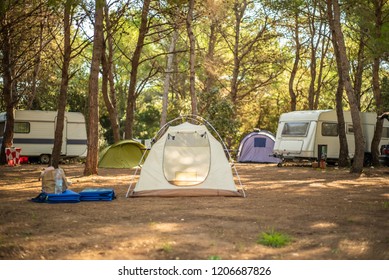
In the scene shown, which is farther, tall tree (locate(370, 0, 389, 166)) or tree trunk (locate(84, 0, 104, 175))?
tall tree (locate(370, 0, 389, 166))

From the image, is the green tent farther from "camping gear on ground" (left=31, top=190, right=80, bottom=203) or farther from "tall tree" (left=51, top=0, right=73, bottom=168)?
"camping gear on ground" (left=31, top=190, right=80, bottom=203)

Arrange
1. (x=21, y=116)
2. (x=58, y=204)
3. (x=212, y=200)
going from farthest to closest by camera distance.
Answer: (x=21, y=116) < (x=212, y=200) < (x=58, y=204)

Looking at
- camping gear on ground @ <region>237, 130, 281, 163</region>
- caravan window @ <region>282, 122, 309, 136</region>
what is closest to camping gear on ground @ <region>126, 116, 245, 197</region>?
caravan window @ <region>282, 122, 309, 136</region>

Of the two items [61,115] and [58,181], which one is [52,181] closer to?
[58,181]

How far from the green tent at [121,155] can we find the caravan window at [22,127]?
479 cm

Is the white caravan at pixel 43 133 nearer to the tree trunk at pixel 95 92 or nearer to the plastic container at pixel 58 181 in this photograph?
the tree trunk at pixel 95 92

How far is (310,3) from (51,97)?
16.3m

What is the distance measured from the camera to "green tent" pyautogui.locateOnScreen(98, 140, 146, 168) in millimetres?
18453

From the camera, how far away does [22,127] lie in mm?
21625

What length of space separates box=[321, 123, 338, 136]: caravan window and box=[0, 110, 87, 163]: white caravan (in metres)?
10.3

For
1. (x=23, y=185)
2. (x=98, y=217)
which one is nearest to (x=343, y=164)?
(x=23, y=185)

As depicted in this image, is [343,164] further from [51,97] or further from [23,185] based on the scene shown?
[51,97]

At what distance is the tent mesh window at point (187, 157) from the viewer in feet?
35.2

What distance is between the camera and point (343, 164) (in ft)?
62.9
